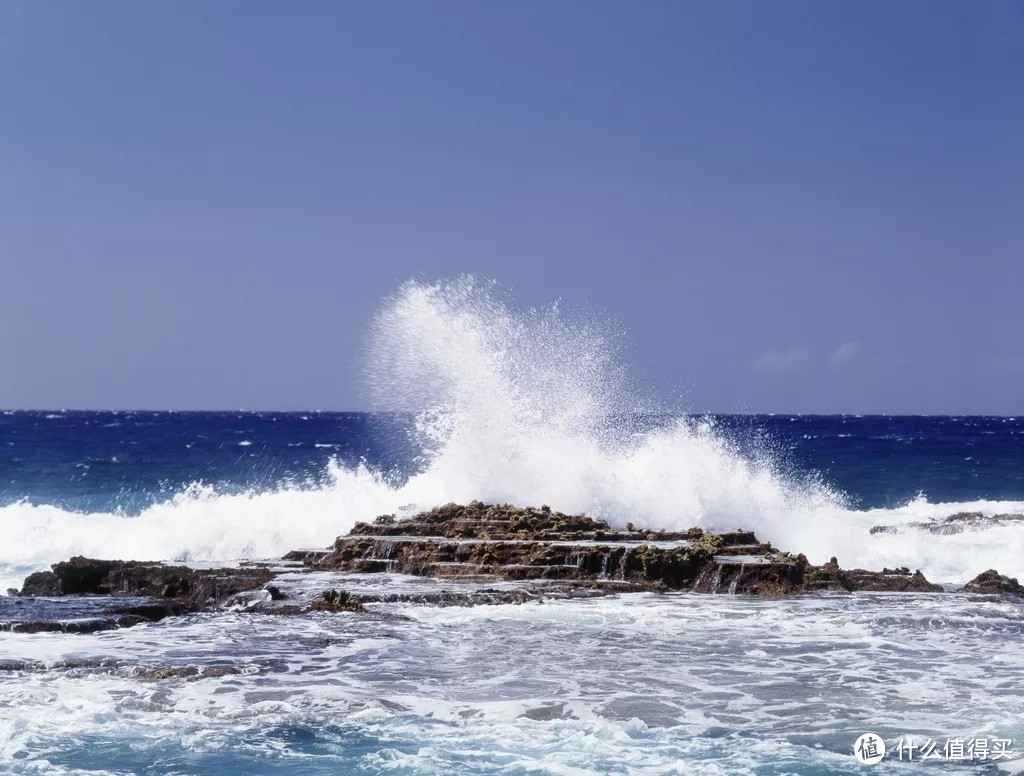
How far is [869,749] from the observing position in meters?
9.16

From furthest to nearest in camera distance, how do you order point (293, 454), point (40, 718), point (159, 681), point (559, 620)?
point (293, 454)
point (559, 620)
point (159, 681)
point (40, 718)

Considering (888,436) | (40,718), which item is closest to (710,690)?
(40,718)

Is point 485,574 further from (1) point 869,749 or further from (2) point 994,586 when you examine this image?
(1) point 869,749

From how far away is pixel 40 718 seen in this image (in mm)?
9930

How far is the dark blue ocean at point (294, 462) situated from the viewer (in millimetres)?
48250

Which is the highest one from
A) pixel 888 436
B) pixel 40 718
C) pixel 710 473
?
pixel 888 436

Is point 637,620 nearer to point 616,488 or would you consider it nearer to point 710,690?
point 710,690

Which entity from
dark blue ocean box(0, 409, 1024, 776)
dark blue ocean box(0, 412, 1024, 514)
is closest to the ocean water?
dark blue ocean box(0, 409, 1024, 776)

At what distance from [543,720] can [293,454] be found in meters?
62.0

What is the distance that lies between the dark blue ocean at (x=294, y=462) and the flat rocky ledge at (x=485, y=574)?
1924cm

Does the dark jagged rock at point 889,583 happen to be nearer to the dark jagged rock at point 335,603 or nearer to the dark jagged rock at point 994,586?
the dark jagged rock at point 994,586

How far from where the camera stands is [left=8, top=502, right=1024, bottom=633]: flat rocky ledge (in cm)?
1627

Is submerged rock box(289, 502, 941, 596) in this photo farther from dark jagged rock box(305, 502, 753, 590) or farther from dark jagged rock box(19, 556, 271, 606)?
dark jagged rock box(19, 556, 271, 606)

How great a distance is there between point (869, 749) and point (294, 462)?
57.8 m
